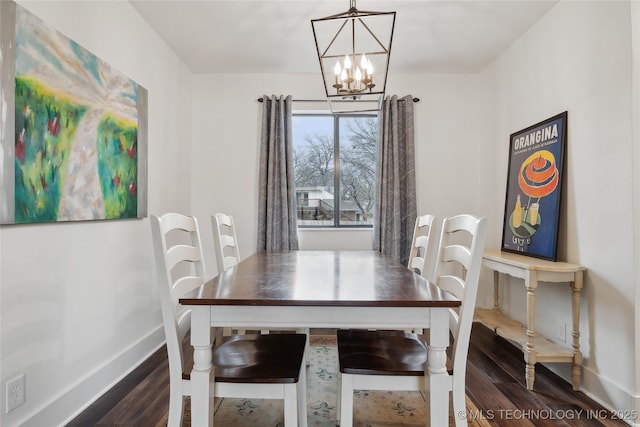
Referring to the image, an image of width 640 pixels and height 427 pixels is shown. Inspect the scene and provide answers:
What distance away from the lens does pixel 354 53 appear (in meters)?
1.82

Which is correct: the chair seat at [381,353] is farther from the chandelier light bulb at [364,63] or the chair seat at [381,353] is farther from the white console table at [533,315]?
the chandelier light bulb at [364,63]

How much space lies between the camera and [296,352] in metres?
1.43

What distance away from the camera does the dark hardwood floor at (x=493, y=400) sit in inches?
70.2

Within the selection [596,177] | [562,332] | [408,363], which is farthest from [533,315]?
[408,363]

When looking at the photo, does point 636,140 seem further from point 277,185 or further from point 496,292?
point 277,185

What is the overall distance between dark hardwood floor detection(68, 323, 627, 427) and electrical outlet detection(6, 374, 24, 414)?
1.15 ft

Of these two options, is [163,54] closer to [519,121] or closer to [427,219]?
[427,219]

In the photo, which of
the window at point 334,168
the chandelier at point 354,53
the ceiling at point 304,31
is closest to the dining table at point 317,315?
the chandelier at point 354,53

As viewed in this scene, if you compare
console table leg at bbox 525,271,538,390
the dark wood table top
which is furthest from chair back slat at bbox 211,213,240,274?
console table leg at bbox 525,271,538,390

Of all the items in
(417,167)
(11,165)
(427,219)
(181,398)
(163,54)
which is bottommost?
(181,398)

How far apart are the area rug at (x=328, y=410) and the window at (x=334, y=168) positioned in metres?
1.95

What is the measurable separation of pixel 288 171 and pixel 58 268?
2.14 meters

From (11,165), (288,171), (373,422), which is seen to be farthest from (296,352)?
(288,171)

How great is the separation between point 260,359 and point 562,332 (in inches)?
82.3
